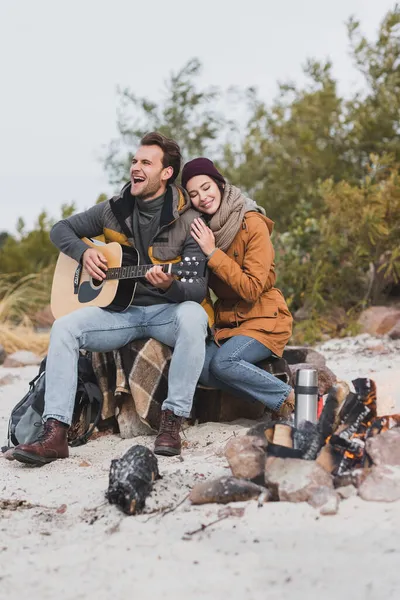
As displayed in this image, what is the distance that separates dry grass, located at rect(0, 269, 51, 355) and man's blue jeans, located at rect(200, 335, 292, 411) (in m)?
5.06

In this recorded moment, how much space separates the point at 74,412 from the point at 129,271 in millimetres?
837

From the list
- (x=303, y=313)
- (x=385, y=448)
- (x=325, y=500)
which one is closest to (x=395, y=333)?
(x=303, y=313)

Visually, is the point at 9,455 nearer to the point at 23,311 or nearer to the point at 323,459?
the point at 323,459

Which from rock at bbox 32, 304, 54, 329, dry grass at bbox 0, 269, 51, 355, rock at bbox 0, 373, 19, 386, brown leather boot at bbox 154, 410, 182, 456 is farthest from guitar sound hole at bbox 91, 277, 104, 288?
rock at bbox 32, 304, 54, 329

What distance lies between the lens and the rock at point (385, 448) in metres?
2.86

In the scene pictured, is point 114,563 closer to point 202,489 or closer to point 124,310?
point 202,489

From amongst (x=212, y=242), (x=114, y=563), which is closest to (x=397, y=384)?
(x=212, y=242)

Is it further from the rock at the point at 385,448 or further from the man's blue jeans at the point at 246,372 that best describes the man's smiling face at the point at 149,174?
the rock at the point at 385,448

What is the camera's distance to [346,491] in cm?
275

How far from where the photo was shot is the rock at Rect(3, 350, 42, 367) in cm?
786

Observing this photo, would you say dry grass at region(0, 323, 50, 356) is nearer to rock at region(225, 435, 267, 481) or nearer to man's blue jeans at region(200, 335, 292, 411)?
man's blue jeans at region(200, 335, 292, 411)

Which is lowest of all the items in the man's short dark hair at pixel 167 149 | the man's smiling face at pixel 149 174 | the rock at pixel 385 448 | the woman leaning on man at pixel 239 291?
the rock at pixel 385 448

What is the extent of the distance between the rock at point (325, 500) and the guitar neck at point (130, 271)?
154 cm

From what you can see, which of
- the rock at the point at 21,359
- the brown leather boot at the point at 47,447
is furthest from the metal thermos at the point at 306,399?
the rock at the point at 21,359
